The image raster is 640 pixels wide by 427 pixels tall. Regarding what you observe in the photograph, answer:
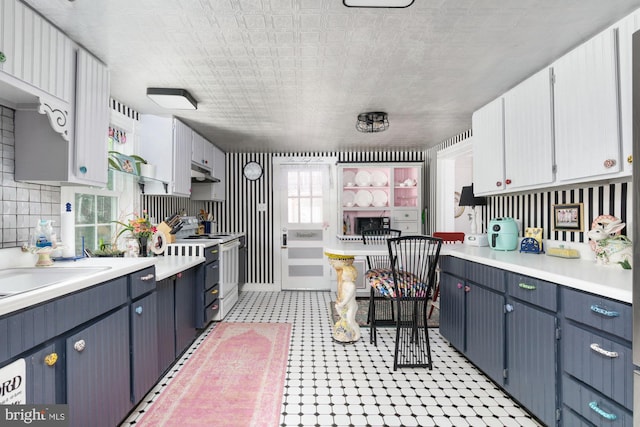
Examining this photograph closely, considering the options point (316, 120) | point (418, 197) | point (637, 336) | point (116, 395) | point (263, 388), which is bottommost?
point (263, 388)

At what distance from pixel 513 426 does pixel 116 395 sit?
7.07 feet

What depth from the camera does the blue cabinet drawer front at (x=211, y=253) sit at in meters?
3.33

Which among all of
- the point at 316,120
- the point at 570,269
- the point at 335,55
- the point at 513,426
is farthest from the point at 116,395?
the point at 316,120

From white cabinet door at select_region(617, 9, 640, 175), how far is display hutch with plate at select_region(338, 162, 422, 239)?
11.6 feet

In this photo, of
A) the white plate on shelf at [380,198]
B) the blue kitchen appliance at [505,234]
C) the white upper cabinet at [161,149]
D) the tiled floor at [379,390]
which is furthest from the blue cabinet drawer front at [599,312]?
the white plate on shelf at [380,198]

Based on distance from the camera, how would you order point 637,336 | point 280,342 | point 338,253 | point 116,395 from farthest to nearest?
1. point 280,342
2. point 338,253
3. point 116,395
4. point 637,336

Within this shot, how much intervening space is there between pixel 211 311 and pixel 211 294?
0.18 meters

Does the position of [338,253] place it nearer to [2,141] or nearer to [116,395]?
[116,395]

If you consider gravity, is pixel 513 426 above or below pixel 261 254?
below

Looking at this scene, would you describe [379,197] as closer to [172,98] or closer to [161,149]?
[161,149]

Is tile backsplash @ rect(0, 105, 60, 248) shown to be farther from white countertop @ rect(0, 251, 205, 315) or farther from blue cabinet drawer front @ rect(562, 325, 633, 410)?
blue cabinet drawer front @ rect(562, 325, 633, 410)

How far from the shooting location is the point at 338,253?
2873mm

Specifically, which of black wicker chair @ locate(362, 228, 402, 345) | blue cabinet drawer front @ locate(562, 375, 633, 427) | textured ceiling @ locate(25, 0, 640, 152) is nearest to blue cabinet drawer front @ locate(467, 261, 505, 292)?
blue cabinet drawer front @ locate(562, 375, 633, 427)

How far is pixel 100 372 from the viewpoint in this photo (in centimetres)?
160
